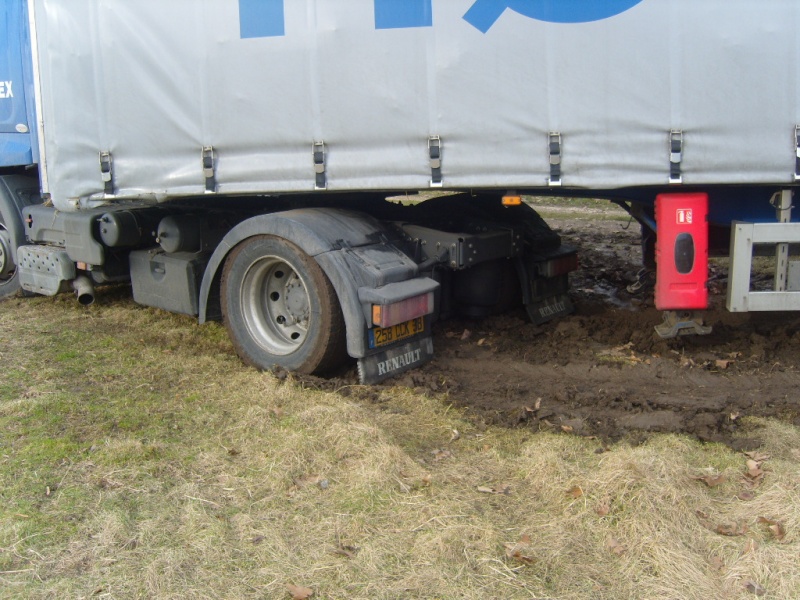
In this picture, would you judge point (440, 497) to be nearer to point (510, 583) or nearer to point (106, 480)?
point (510, 583)

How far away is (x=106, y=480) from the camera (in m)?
4.32

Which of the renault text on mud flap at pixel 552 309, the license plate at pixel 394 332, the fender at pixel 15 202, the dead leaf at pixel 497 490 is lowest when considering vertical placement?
the dead leaf at pixel 497 490

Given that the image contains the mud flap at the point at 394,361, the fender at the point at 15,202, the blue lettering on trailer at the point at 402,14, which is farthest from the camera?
the fender at the point at 15,202

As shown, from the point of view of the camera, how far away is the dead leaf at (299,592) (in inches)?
129

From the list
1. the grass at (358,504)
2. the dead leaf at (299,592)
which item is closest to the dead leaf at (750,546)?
the grass at (358,504)

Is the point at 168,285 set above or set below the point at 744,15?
below

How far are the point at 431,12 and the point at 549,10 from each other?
759 millimetres

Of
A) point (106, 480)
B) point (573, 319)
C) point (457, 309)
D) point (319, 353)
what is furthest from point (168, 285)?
point (573, 319)

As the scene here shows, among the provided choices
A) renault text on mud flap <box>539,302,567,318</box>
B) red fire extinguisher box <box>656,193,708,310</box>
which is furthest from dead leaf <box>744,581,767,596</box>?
renault text on mud flap <box>539,302,567,318</box>

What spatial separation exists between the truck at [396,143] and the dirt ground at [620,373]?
0.35m

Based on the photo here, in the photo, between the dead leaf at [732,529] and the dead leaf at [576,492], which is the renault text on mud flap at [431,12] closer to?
the dead leaf at [576,492]

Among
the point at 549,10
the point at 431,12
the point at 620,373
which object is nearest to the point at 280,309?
the point at 431,12

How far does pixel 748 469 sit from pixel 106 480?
3.37m

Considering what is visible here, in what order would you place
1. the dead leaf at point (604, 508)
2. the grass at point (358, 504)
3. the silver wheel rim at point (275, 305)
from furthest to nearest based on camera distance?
the silver wheel rim at point (275, 305), the dead leaf at point (604, 508), the grass at point (358, 504)
